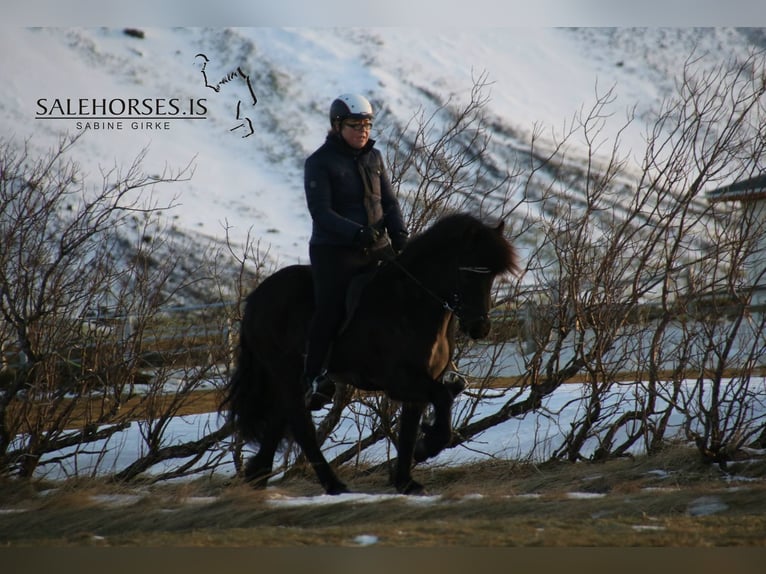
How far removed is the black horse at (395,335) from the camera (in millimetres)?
5543

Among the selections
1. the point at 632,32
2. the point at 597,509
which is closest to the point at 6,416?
the point at 597,509

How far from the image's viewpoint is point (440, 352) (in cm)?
581

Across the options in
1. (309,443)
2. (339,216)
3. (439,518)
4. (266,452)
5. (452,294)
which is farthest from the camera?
(266,452)

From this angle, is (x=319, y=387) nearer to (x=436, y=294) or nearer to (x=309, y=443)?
(x=309, y=443)

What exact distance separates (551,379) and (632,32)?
112 inches

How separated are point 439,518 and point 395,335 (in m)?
1.13

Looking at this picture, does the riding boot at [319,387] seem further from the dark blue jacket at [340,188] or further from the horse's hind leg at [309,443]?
the dark blue jacket at [340,188]

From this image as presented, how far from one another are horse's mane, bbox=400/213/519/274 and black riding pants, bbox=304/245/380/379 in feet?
0.98

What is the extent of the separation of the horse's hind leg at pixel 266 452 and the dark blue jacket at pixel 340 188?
1.46 meters

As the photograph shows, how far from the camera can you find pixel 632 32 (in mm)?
7109

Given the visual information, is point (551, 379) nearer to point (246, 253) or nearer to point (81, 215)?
point (246, 253)

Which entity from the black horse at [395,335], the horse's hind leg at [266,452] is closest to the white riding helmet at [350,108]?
the black horse at [395,335]
